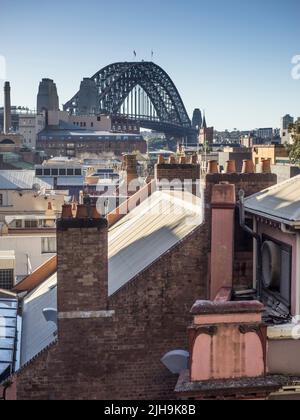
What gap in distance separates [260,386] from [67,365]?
375cm

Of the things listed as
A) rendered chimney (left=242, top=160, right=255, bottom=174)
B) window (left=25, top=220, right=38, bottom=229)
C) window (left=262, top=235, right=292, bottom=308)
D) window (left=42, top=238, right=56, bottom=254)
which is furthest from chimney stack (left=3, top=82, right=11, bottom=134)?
window (left=262, top=235, right=292, bottom=308)

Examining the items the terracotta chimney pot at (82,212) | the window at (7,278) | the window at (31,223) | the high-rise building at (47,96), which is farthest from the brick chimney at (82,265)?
the high-rise building at (47,96)

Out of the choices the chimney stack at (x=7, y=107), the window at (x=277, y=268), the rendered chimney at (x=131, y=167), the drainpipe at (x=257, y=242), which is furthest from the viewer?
the chimney stack at (x=7, y=107)

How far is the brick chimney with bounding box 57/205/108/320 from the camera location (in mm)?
10109

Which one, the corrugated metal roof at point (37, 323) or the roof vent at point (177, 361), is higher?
the roof vent at point (177, 361)

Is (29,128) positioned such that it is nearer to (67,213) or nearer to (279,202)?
(67,213)

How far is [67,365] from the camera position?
10180 mm

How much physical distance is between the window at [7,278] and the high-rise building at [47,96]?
16386 centimetres

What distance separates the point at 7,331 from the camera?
15297mm

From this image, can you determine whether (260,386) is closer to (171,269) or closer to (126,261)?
(171,269)

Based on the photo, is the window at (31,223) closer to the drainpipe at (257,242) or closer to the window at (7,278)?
the window at (7,278)

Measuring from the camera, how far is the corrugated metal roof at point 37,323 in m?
12.9

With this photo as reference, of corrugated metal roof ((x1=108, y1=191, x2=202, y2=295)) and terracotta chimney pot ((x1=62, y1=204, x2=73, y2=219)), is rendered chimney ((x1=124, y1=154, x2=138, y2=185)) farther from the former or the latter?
terracotta chimney pot ((x1=62, y1=204, x2=73, y2=219))

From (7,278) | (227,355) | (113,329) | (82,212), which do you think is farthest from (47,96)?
(227,355)
